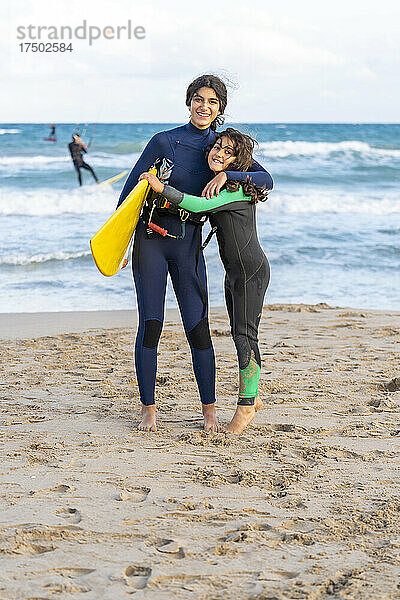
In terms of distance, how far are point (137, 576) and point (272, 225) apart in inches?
486

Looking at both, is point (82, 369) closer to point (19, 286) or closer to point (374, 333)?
point (374, 333)

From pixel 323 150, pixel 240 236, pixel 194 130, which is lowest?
pixel 240 236

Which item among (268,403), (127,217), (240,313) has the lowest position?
(268,403)

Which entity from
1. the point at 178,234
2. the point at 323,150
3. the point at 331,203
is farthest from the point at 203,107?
the point at 323,150

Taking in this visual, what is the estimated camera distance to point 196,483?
3361mm

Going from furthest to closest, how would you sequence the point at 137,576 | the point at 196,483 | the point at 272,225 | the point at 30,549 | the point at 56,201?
the point at 56,201, the point at 272,225, the point at 196,483, the point at 30,549, the point at 137,576

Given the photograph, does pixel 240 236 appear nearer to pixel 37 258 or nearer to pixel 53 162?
pixel 37 258

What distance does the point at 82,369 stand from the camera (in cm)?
547

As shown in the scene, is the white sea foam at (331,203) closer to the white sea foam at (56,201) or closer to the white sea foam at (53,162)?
the white sea foam at (56,201)

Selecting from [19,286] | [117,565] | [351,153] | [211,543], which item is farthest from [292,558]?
[351,153]

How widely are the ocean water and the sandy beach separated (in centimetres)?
164

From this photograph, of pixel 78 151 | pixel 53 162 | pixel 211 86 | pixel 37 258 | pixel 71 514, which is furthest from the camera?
pixel 53 162

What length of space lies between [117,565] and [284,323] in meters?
4.69

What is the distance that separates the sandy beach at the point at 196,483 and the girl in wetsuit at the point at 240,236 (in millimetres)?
379
